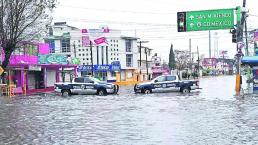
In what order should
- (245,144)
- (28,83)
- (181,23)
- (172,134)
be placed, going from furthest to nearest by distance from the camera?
(28,83), (181,23), (172,134), (245,144)

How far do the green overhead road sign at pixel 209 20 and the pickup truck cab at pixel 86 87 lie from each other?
8.80 metres

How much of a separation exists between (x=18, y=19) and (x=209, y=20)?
52.7 feet

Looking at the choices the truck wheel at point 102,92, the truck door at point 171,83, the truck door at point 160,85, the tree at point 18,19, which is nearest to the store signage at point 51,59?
the tree at point 18,19

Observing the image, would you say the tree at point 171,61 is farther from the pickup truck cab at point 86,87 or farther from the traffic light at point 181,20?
the traffic light at point 181,20

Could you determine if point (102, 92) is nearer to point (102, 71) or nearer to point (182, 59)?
point (102, 71)

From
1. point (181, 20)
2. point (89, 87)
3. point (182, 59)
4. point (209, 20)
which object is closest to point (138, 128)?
point (181, 20)

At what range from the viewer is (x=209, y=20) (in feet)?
134

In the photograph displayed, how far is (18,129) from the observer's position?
54.7 feet

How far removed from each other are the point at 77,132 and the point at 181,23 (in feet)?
80.1

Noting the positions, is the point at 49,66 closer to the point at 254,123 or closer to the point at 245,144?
the point at 254,123

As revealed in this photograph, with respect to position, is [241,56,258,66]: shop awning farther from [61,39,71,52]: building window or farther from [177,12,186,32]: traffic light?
[61,39,71,52]: building window

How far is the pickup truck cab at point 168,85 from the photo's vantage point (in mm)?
42250

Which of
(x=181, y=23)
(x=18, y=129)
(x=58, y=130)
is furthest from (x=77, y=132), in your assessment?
(x=181, y=23)

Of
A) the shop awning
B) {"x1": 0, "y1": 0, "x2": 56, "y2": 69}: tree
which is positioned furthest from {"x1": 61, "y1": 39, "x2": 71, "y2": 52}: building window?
the shop awning
